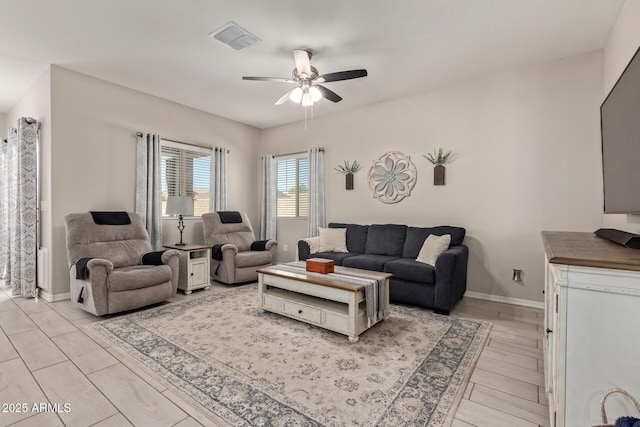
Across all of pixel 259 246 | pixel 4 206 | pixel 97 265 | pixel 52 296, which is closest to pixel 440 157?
pixel 259 246

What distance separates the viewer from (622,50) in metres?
2.58

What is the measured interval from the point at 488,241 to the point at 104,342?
4237 millimetres

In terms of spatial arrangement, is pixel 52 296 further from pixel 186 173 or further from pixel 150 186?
pixel 186 173

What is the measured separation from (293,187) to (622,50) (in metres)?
4.65

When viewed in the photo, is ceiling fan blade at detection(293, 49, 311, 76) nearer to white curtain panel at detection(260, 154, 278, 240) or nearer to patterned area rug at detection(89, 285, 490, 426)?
patterned area rug at detection(89, 285, 490, 426)

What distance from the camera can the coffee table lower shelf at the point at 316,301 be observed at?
2.63 metres

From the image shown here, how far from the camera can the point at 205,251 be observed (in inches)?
175

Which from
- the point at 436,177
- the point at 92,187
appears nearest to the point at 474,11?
the point at 436,177

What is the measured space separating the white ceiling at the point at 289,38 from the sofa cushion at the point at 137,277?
2388 millimetres

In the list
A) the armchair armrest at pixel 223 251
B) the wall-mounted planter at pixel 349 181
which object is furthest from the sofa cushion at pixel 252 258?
the wall-mounted planter at pixel 349 181

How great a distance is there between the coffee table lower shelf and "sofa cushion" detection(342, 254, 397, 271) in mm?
794

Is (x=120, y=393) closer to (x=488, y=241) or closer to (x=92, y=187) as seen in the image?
(x=92, y=187)

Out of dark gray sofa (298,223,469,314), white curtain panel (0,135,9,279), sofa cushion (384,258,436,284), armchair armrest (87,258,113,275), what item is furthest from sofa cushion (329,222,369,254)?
white curtain panel (0,135,9,279)

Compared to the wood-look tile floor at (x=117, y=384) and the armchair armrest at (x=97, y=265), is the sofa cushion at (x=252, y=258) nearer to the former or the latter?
the armchair armrest at (x=97, y=265)
